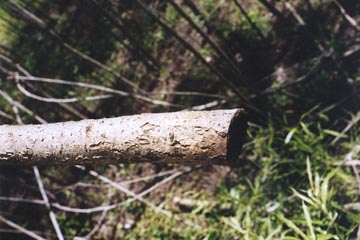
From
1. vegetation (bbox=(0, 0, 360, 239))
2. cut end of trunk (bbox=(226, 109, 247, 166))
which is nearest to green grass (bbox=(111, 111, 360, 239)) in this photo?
vegetation (bbox=(0, 0, 360, 239))

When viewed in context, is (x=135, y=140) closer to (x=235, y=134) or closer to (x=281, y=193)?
(x=235, y=134)

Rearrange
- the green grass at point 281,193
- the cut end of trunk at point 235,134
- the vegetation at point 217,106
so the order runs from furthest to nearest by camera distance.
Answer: the vegetation at point 217,106
the green grass at point 281,193
the cut end of trunk at point 235,134

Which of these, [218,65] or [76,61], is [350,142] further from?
[76,61]

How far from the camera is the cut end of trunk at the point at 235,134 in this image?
29.1 inches

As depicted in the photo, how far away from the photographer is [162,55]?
2438 mm

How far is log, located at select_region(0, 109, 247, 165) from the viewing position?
0.74m

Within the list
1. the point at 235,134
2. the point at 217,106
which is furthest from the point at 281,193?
the point at 235,134

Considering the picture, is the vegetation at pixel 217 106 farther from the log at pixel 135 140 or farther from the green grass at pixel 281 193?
the log at pixel 135 140

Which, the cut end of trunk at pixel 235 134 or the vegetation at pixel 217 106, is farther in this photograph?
the vegetation at pixel 217 106

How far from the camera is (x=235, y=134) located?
30.2 inches

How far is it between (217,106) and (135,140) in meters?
1.30

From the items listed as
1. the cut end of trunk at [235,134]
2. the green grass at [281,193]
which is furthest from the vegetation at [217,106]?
the cut end of trunk at [235,134]

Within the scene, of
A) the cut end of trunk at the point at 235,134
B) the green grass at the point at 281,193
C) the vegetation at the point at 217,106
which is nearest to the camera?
the cut end of trunk at the point at 235,134

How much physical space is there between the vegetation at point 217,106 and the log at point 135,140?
823 millimetres
